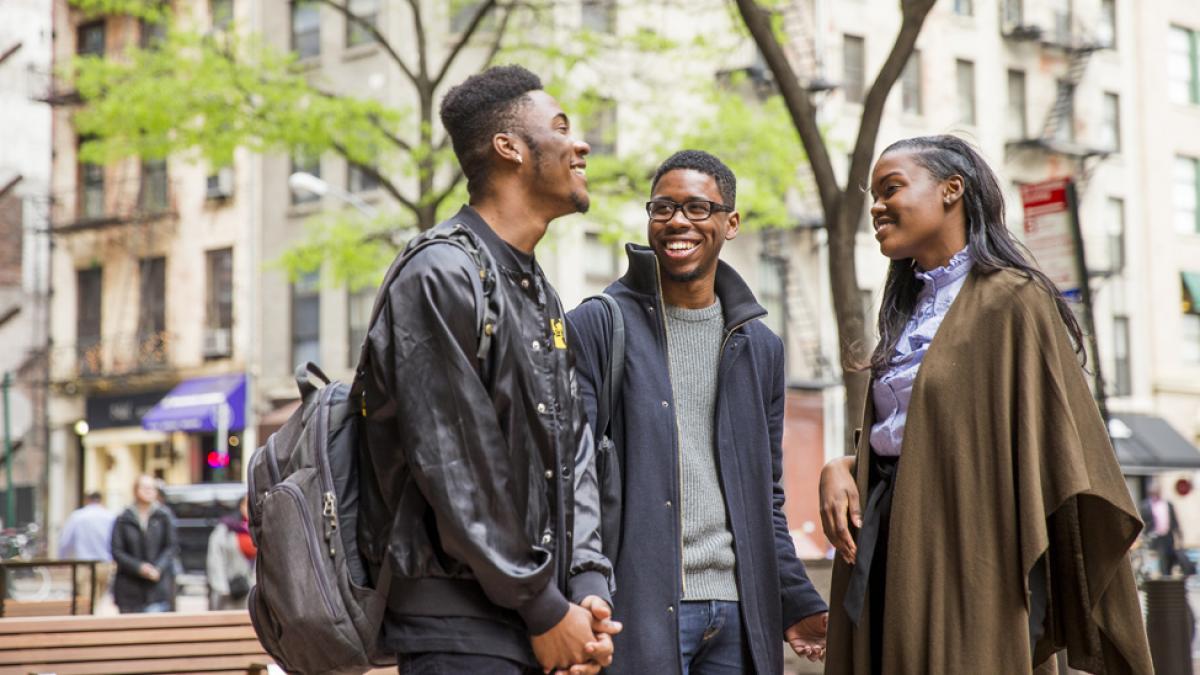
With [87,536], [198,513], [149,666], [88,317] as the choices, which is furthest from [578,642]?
[88,317]

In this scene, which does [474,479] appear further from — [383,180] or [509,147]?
[383,180]

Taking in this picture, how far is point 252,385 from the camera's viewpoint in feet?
123

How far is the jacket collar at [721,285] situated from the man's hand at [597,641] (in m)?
1.39

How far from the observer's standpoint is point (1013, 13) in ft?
140

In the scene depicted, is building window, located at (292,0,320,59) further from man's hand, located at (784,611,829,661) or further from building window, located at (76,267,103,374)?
man's hand, located at (784,611,829,661)

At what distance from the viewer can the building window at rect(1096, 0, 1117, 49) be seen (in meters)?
44.8

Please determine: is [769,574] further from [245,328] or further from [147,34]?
[147,34]

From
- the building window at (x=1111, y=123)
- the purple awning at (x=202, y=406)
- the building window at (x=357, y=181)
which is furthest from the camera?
the building window at (x=1111, y=123)

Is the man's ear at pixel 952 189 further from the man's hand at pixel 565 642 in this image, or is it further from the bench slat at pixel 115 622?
the bench slat at pixel 115 622

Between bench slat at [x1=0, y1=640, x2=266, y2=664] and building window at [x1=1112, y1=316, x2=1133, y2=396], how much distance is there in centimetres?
3863

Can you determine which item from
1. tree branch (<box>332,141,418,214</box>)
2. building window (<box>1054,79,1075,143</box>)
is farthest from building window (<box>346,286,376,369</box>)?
building window (<box>1054,79,1075,143</box>)

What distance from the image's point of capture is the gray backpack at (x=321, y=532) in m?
3.43

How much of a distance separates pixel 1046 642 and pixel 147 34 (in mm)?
39935

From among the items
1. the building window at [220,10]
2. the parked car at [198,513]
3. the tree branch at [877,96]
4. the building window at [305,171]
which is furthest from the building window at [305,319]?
the tree branch at [877,96]
